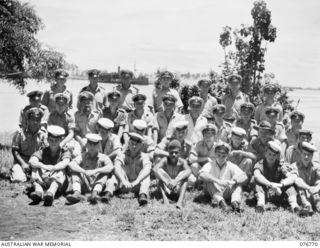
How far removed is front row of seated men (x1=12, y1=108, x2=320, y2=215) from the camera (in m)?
6.02

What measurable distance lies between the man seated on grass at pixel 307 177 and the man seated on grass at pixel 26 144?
4506 millimetres

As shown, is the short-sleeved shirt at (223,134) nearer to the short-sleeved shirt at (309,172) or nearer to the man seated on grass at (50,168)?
the short-sleeved shirt at (309,172)

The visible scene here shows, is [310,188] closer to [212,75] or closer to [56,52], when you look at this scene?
[212,75]

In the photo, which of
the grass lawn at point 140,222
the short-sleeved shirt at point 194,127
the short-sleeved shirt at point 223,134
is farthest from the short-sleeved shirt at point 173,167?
the short-sleeved shirt at point 223,134

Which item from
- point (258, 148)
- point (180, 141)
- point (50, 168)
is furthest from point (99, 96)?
point (258, 148)

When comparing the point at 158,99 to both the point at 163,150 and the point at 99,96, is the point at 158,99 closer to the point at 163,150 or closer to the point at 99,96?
the point at 99,96

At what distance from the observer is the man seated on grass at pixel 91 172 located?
19.6 ft

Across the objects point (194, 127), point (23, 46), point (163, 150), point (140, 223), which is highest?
point (23, 46)

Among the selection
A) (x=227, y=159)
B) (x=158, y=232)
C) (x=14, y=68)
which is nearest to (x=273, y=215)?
(x=227, y=159)

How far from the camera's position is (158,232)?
501cm

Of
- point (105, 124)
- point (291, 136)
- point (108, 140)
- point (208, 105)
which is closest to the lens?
point (105, 124)

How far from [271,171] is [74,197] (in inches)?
130

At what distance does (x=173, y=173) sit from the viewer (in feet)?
21.1

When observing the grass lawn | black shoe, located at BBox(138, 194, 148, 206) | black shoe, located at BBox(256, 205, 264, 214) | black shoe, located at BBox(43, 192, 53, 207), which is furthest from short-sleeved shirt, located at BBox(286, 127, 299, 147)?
black shoe, located at BBox(43, 192, 53, 207)
